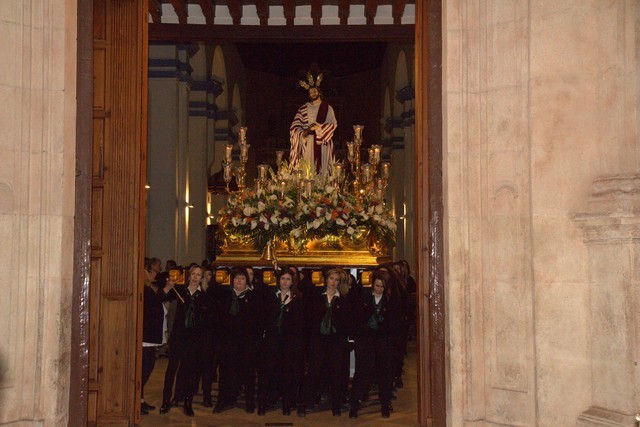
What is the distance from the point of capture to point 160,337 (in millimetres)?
8234

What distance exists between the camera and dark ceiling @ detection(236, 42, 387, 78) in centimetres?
2105

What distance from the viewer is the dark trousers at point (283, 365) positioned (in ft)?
27.1

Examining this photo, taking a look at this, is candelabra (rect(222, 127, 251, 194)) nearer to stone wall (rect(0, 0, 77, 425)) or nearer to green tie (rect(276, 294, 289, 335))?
green tie (rect(276, 294, 289, 335))

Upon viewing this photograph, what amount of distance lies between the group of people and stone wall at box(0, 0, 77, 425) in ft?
10.3

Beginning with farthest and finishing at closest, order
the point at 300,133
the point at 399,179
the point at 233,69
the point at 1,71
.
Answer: the point at 233,69 < the point at 399,179 < the point at 300,133 < the point at 1,71

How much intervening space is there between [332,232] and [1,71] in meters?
5.96

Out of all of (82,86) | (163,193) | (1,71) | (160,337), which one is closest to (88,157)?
(82,86)

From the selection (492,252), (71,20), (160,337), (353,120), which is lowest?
(160,337)

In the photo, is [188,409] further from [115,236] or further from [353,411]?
[115,236]

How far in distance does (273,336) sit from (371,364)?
1.05 m

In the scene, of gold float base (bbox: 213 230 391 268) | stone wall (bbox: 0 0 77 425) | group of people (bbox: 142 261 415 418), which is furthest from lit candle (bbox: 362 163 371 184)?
stone wall (bbox: 0 0 77 425)

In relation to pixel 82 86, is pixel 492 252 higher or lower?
lower

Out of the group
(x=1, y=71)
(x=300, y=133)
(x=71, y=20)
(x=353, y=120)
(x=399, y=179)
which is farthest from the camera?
(x=353, y=120)

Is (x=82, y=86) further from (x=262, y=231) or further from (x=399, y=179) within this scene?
(x=399, y=179)
